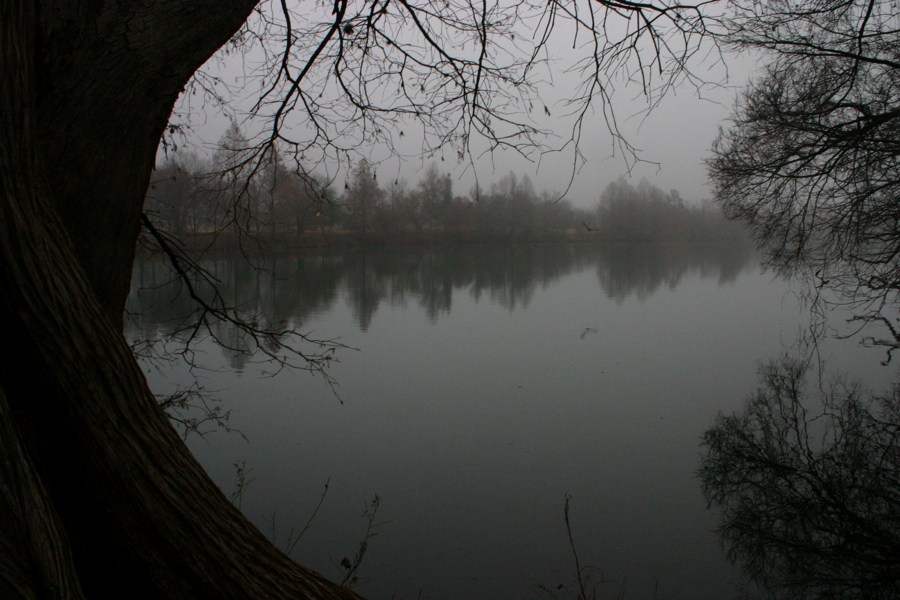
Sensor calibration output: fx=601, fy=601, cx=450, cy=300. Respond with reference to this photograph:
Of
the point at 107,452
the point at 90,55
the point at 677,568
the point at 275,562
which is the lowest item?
the point at 677,568

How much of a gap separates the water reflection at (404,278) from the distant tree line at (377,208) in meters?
1.66

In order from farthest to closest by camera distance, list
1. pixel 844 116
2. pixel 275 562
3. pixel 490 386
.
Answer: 1. pixel 490 386
2. pixel 844 116
3. pixel 275 562

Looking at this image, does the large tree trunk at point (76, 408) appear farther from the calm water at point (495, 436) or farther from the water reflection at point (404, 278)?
the water reflection at point (404, 278)

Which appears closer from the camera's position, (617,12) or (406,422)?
(617,12)

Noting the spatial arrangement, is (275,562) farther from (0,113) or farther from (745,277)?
(745,277)

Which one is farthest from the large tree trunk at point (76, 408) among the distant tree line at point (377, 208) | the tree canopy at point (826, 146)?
the tree canopy at point (826, 146)

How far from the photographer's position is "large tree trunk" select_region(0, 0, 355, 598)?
1.16 m

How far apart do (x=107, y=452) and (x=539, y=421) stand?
18.9 ft

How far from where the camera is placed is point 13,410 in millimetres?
1184

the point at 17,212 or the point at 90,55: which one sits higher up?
the point at 90,55

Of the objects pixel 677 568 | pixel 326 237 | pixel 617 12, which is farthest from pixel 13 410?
pixel 326 237

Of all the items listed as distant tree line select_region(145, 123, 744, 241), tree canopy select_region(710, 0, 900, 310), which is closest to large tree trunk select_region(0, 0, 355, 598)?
distant tree line select_region(145, 123, 744, 241)

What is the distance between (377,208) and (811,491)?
27441 millimetres

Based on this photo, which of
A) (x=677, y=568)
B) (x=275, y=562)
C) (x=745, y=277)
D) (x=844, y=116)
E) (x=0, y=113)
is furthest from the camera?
(x=745, y=277)
